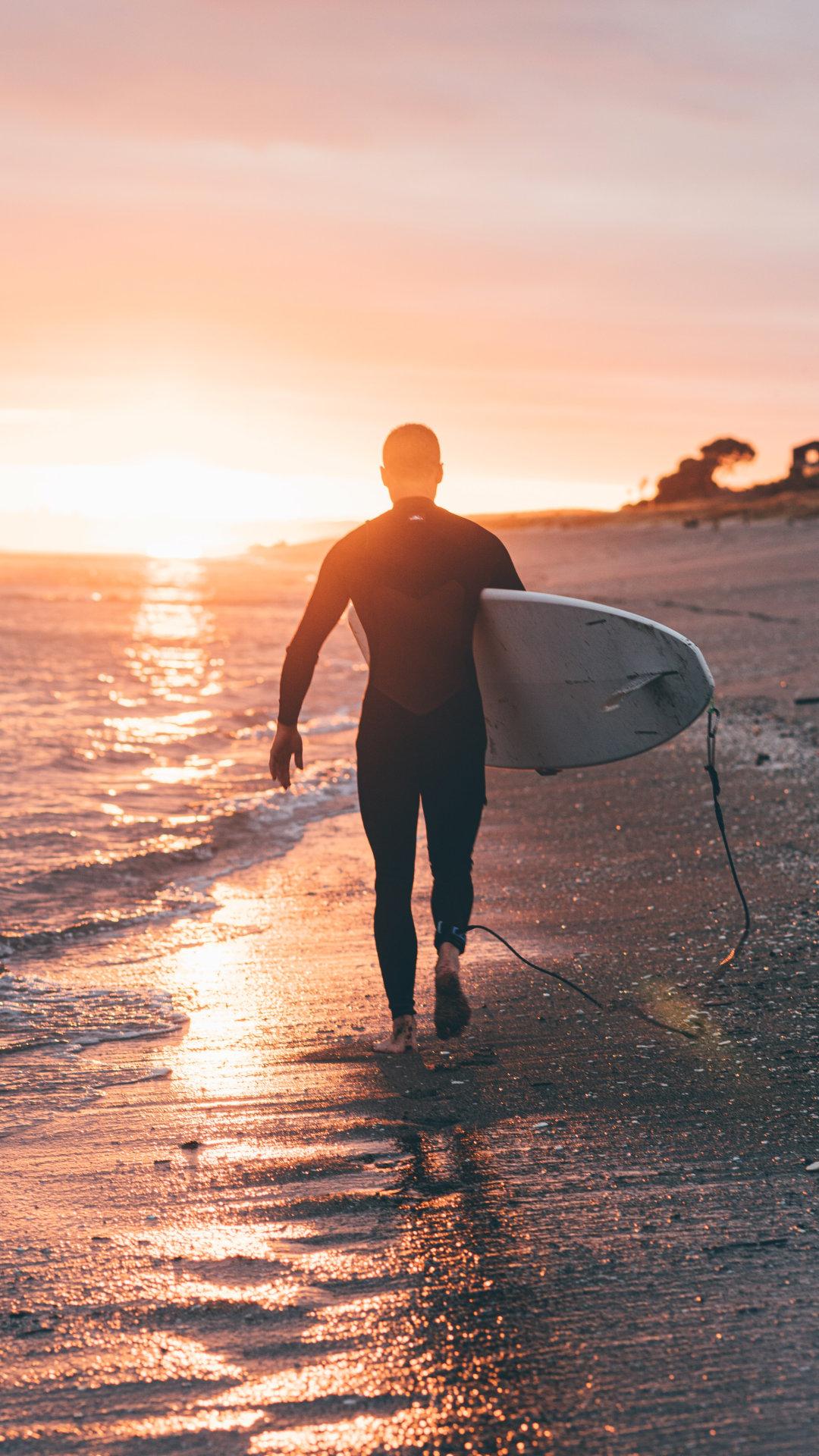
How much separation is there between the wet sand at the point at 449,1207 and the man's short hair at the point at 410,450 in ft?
5.81

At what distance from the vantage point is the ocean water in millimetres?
4586

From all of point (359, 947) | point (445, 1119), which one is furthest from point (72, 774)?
point (445, 1119)

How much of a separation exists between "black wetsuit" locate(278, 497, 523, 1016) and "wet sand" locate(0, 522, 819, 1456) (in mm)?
577

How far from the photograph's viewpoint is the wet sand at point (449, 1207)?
82.1 inches

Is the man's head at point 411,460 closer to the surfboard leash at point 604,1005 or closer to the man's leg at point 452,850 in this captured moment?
the man's leg at point 452,850

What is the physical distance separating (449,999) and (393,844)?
1.67ft

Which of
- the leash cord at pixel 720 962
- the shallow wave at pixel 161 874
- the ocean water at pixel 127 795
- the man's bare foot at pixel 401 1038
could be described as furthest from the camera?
the shallow wave at pixel 161 874

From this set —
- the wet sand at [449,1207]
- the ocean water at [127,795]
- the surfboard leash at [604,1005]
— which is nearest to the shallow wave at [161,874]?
the ocean water at [127,795]

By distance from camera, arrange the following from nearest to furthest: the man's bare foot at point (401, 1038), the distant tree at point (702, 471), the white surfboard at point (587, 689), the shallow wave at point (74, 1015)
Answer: the man's bare foot at point (401, 1038) → the shallow wave at point (74, 1015) → the white surfboard at point (587, 689) → the distant tree at point (702, 471)

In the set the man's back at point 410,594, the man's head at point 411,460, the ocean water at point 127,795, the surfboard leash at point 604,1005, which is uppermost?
the man's head at point 411,460

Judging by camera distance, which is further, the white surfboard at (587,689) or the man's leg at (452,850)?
the white surfboard at (587,689)

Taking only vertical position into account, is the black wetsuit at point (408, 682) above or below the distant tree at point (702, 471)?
below

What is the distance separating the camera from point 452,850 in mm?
3965

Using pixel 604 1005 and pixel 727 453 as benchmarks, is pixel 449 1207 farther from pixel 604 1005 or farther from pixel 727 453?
pixel 727 453
